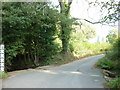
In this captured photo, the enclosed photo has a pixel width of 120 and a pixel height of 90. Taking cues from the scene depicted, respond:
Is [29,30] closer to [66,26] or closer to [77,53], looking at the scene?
[66,26]

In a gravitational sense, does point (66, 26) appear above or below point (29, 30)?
above

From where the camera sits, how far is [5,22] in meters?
8.64

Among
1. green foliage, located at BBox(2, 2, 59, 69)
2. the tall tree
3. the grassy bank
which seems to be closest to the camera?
green foliage, located at BBox(2, 2, 59, 69)

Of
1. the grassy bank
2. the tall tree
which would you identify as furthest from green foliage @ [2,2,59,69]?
the tall tree

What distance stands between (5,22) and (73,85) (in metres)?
5.57

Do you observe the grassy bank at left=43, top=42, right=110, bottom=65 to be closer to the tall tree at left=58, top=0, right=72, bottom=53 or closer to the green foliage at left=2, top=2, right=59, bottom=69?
the green foliage at left=2, top=2, right=59, bottom=69

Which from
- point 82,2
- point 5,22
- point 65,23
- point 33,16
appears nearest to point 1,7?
point 5,22

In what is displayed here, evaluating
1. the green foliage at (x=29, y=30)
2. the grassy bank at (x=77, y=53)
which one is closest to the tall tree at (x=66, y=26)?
the grassy bank at (x=77, y=53)

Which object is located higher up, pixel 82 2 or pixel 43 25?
pixel 82 2

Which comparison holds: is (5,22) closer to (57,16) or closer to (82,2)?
(57,16)

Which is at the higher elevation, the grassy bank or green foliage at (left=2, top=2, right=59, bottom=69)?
green foliage at (left=2, top=2, right=59, bottom=69)

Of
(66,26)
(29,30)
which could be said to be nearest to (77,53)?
(66,26)

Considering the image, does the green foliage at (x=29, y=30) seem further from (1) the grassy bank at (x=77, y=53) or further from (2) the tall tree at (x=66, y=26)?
(2) the tall tree at (x=66, y=26)

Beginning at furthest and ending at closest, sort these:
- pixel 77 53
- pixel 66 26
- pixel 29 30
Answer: pixel 77 53 < pixel 66 26 < pixel 29 30
